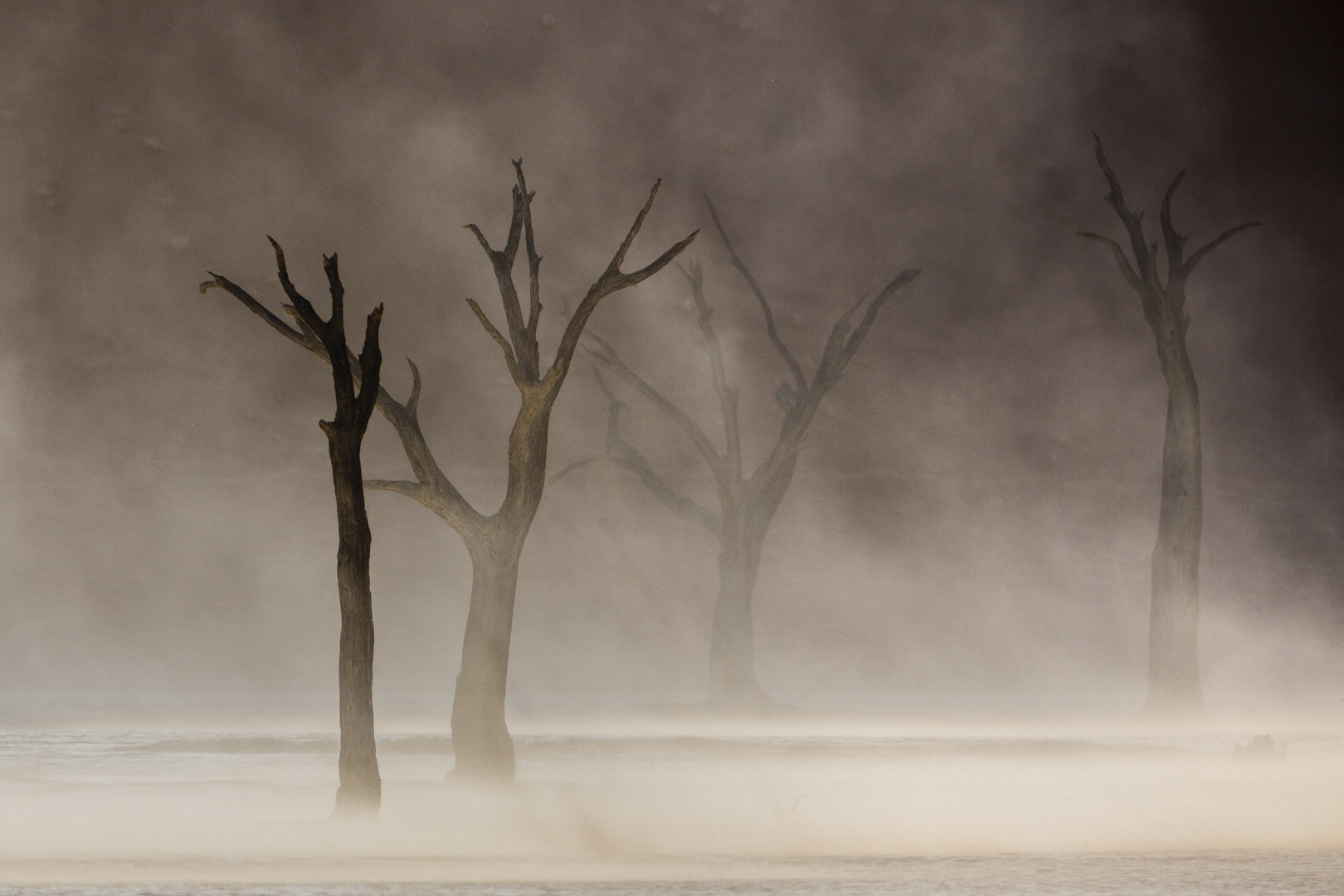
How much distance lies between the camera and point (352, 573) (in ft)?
25.8

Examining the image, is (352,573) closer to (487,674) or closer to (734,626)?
(487,674)

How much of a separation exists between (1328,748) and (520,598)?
12.6 m

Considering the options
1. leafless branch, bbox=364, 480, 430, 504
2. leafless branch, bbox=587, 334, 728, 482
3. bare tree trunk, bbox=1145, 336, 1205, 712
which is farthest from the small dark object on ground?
leafless branch, bbox=587, 334, 728, 482

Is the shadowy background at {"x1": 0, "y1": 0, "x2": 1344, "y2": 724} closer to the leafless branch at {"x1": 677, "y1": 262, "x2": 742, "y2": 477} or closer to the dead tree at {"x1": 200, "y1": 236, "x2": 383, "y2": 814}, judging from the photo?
the leafless branch at {"x1": 677, "y1": 262, "x2": 742, "y2": 477}

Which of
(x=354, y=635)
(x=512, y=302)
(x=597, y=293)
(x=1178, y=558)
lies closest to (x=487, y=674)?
(x=354, y=635)

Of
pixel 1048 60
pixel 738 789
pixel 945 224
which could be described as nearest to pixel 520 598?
pixel 945 224

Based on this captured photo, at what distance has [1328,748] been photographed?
39.9 feet

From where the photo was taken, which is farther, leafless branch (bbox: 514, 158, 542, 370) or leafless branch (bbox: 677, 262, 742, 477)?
leafless branch (bbox: 677, 262, 742, 477)

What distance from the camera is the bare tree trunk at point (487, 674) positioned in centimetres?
960

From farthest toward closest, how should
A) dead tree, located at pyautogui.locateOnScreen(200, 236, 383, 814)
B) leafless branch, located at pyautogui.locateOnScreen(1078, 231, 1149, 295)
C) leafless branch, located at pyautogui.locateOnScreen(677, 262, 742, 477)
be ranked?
1. leafless branch, located at pyautogui.locateOnScreen(677, 262, 742, 477)
2. leafless branch, located at pyautogui.locateOnScreen(1078, 231, 1149, 295)
3. dead tree, located at pyautogui.locateOnScreen(200, 236, 383, 814)

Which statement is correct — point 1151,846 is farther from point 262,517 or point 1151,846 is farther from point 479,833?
point 262,517

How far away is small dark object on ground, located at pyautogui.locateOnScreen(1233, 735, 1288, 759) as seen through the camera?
444 inches

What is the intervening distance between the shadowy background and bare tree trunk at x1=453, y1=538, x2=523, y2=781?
39.0ft

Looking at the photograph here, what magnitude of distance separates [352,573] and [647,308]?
1545cm
